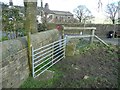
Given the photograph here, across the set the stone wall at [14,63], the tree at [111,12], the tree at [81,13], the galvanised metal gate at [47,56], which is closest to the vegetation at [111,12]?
the tree at [111,12]

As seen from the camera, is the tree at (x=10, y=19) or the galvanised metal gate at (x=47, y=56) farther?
the tree at (x=10, y=19)

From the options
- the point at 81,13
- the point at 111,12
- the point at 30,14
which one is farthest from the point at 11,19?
the point at 81,13

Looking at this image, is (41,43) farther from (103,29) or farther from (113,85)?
(103,29)

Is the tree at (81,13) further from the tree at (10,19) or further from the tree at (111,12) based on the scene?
the tree at (10,19)

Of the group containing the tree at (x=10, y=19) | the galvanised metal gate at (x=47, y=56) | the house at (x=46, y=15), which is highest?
the house at (x=46, y=15)

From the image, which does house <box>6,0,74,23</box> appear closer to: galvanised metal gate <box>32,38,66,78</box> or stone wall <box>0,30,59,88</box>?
galvanised metal gate <box>32,38,66,78</box>

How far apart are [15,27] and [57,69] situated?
2575 mm

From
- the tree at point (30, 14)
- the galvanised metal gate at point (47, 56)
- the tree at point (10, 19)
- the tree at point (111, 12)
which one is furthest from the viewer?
the tree at point (111, 12)

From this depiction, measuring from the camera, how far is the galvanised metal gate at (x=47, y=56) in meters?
4.03

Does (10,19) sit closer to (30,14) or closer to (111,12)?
(30,14)

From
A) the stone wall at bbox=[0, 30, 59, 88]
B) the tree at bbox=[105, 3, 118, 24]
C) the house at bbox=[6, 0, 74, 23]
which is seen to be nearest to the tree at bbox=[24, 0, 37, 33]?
the house at bbox=[6, 0, 74, 23]

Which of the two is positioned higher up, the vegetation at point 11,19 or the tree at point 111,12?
the tree at point 111,12

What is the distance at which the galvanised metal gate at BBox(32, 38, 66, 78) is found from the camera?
4031 millimetres

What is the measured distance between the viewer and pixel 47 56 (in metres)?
4.65
